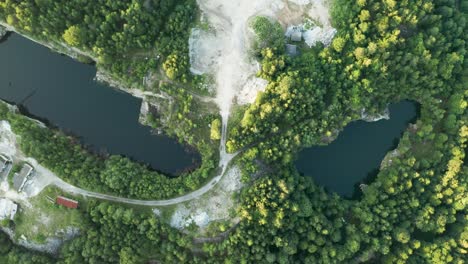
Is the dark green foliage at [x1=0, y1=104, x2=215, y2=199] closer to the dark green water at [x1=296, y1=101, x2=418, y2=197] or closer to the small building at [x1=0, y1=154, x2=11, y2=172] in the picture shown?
the small building at [x1=0, y1=154, x2=11, y2=172]

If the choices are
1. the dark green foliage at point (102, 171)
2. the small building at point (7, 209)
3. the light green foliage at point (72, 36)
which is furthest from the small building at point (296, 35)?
the small building at point (7, 209)

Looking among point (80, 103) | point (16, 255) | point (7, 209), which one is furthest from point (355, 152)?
point (7, 209)

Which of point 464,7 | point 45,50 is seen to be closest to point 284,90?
point 464,7

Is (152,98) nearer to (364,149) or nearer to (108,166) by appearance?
(108,166)

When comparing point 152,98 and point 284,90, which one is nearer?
point 284,90

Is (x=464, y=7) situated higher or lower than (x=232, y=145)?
higher

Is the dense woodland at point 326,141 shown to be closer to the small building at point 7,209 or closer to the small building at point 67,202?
the small building at point 67,202

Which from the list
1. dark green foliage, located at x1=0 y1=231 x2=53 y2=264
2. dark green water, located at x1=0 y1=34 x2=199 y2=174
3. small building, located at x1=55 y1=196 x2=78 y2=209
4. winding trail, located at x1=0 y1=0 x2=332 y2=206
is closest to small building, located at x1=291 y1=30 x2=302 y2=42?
winding trail, located at x1=0 y1=0 x2=332 y2=206
